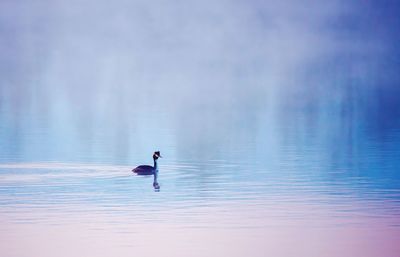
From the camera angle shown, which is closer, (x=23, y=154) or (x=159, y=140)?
(x=23, y=154)

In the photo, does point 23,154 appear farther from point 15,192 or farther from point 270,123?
point 270,123

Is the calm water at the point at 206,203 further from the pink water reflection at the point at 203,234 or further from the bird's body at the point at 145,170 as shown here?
the bird's body at the point at 145,170

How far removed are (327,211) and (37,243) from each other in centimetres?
453

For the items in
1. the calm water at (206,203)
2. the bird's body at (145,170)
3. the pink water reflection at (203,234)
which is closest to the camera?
the pink water reflection at (203,234)

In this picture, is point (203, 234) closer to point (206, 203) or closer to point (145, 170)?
point (206, 203)

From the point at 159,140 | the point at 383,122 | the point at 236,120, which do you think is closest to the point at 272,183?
the point at 159,140

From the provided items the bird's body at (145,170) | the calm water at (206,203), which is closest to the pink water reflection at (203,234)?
the calm water at (206,203)

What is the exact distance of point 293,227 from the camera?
1623 cm

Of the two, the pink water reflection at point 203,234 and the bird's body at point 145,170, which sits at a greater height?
the bird's body at point 145,170

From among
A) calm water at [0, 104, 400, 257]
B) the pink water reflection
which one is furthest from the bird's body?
the pink water reflection

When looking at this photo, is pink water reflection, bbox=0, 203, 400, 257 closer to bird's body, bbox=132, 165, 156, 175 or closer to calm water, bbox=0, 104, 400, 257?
calm water, bbox=0, 104, 400, 257

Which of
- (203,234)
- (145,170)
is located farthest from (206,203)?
(145,170)

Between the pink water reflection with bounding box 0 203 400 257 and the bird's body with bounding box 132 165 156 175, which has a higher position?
the bird's body with bounding box 132 165 156 175

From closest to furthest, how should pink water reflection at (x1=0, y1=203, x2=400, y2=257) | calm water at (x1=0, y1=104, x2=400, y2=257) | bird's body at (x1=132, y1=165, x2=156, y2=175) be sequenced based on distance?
pink water reflection at (x1=0, y1=203, x2=400, y2=257) < calm water at (x1=0, y1=104, x2=400, y2=257) < bird's body at (x1=132, y1=165, x2=156, y2=175)
